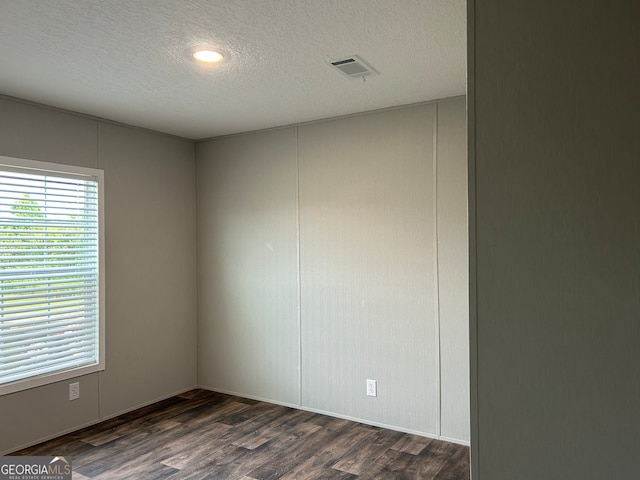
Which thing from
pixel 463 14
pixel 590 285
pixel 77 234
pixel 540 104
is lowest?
pixel 590 285

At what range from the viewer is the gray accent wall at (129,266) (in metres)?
3.37

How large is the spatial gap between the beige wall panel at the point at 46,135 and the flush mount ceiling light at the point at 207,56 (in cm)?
160

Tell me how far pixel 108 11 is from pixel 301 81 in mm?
1243

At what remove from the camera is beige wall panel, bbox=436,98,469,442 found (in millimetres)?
3357

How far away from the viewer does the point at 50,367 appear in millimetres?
3467

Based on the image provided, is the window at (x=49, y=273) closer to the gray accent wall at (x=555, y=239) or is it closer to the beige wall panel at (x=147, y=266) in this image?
the beige wall panel at (x=147, y=266)

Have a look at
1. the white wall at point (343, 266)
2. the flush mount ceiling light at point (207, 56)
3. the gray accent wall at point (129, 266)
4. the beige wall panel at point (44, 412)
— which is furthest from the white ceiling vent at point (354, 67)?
the beige wall panel at point (44, 412)

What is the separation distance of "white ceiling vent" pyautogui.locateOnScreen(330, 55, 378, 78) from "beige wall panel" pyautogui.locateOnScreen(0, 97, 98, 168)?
2.20 meters

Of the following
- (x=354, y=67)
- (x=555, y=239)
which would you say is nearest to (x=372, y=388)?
(x=354, y=67)

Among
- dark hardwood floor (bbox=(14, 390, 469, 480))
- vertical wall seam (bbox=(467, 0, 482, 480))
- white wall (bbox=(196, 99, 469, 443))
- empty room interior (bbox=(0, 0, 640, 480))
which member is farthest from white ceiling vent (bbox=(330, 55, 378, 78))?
dark hardwood floor (bbox=(14, 390, 469, 480))

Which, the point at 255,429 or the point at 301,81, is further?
the point at 255,429

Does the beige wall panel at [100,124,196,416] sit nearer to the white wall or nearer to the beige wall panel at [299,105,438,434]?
the white wall

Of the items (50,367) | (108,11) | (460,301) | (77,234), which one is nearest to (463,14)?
(108,11)

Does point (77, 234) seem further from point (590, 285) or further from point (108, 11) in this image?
point (590, 285)
